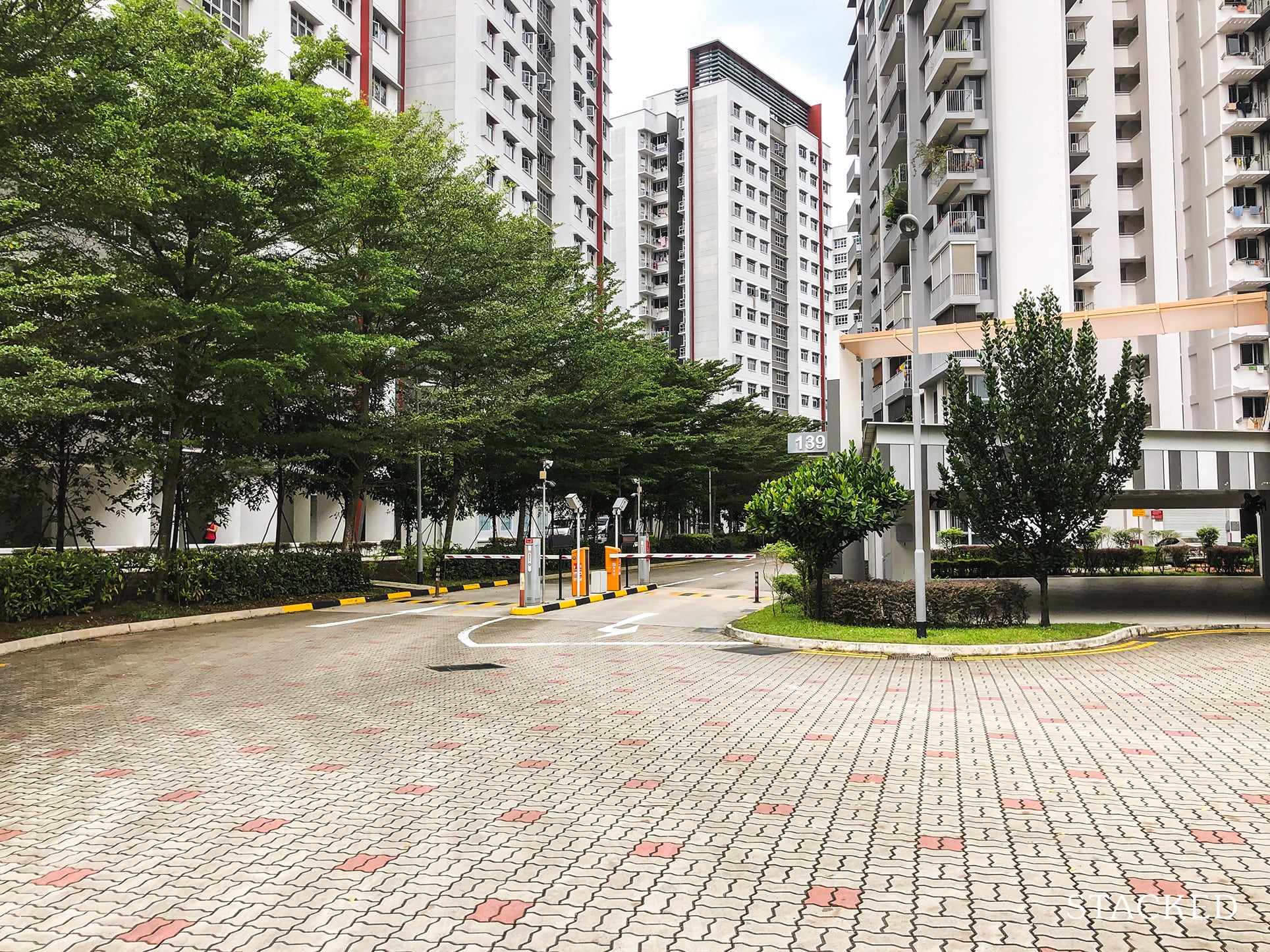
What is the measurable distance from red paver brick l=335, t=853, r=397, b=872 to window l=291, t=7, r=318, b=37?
35967 mm

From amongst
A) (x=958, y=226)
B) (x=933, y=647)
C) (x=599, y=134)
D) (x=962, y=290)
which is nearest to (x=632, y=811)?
(x=933, y=647)

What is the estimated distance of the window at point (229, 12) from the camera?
3034 centimetres

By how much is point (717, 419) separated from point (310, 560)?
96.0 ft

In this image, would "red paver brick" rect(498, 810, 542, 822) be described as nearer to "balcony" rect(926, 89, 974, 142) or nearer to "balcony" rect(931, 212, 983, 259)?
"balcony" rect(931, 212, 983, 259)

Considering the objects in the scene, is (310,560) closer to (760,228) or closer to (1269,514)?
(1269,514)

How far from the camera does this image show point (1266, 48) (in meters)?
46.0

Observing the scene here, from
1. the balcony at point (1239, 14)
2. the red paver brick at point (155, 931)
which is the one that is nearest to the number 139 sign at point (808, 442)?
the red paver brick at point (155, 931)

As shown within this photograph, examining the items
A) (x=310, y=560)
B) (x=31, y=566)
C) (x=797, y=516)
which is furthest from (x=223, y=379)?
(x=797, y=516)

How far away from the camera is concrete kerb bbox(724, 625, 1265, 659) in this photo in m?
14.0

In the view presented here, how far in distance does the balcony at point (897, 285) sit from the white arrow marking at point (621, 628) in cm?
2837

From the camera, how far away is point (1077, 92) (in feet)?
141

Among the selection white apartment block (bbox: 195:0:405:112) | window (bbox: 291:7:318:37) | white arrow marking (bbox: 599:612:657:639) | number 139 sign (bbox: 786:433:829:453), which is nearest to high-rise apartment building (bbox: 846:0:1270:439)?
number 139 sign (bbox: 786:433:829:453)

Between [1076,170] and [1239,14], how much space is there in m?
13.5

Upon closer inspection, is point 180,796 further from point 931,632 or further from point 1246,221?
point 1246,221
